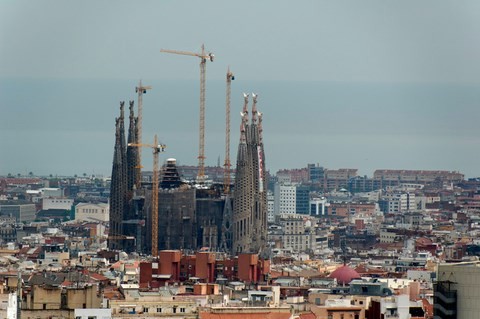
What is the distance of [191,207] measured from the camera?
125 meters

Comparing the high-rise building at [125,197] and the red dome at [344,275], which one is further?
the high-rise building at [125,197]

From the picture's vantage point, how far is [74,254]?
110875 millimetres

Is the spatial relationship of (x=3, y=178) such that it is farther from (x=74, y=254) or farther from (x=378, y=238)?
(x=74, y=254)

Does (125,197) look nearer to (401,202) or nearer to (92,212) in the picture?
(92,212)

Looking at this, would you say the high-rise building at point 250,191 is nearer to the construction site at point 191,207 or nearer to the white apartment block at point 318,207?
the construction site at point 191,207

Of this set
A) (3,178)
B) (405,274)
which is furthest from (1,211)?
(405,274)

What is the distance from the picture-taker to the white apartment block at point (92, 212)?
164250 mm

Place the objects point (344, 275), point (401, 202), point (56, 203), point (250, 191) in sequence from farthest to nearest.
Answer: point (401, 202), point (56, 203), point (250, 191), point (344, 275)

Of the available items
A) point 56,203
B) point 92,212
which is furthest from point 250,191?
point 56,203

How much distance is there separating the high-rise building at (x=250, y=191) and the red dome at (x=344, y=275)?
32380 mm

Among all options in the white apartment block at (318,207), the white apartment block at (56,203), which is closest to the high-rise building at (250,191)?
the white apartment block at (56,203)

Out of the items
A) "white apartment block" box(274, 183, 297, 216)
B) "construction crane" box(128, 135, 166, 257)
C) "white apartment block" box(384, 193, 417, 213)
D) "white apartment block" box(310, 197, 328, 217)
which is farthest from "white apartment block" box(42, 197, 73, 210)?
"construction crane" box(128, 135, 166, 257)

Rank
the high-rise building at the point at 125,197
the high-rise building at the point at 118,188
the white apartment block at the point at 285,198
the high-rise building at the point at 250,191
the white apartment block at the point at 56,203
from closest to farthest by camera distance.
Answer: the high-rise building at the point at 250,191, the high-rise building at the point at 125,197, the high-rise building at the point at 118,188, the white apartment block at the point at 56,203, the white apartment block at the point at 285,198

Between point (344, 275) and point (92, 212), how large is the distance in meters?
81.9
